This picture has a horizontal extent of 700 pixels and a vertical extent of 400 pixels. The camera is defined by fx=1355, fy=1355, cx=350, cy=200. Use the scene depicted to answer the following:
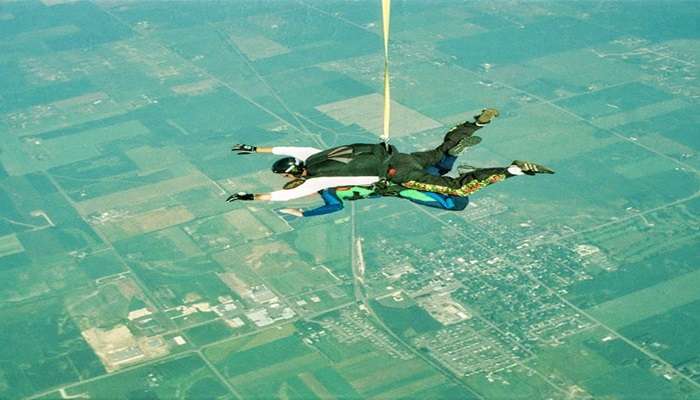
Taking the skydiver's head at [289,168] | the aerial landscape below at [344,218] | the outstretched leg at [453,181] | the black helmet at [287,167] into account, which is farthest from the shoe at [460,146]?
the aerial landscape below at [344,218]

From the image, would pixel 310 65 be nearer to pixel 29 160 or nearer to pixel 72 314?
pixel 29 160

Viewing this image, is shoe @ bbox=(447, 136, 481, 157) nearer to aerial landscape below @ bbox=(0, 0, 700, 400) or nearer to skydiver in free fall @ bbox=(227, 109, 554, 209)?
skydiver in free fall @ bbox=(227, 109, 554, 209)

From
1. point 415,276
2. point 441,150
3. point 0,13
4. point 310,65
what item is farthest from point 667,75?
point 441,150

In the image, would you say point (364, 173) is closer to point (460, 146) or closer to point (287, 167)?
point (287, 167)

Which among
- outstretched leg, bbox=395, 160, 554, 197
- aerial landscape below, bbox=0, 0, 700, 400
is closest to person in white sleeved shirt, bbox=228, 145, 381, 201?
outstretched leg, bbox=395, 160, 554, 197

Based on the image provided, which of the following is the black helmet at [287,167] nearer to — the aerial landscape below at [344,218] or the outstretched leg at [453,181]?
the outstretched leg at [453,181]

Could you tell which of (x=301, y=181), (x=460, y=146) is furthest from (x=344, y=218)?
(x=301, y=181)
